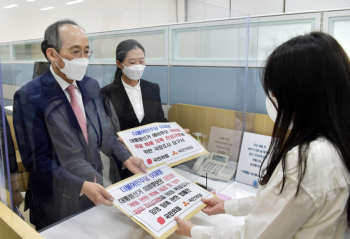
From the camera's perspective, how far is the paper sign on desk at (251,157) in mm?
1558

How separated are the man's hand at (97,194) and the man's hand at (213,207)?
38 cm

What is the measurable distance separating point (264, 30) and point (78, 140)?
4.23ft

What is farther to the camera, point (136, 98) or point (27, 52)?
point (136, 98)

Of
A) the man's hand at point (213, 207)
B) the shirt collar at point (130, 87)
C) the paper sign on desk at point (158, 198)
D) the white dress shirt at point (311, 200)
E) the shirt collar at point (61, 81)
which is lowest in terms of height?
→ the man's hand at point (213, 207)

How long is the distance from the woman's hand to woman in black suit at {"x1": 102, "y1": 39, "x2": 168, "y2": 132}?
0.44 m

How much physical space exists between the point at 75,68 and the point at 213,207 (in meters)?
0.74

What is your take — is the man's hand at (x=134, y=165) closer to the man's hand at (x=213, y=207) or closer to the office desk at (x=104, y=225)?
the office desk at (x=104, y=225)

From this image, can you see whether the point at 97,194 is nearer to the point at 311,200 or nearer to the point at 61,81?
the point at 61,81

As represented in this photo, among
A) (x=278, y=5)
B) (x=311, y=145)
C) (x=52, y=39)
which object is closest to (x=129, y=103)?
(x=52, y=39)

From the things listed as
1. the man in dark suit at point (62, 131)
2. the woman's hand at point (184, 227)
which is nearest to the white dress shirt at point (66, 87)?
the man in dark suit at point (62, 131)

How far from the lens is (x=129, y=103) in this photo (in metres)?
1.14

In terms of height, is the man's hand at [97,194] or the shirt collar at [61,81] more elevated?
the shirt collar at [61,81]

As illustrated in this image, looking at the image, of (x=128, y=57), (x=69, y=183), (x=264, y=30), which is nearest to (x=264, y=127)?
(x=264, y=30)

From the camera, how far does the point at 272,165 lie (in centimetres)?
70
